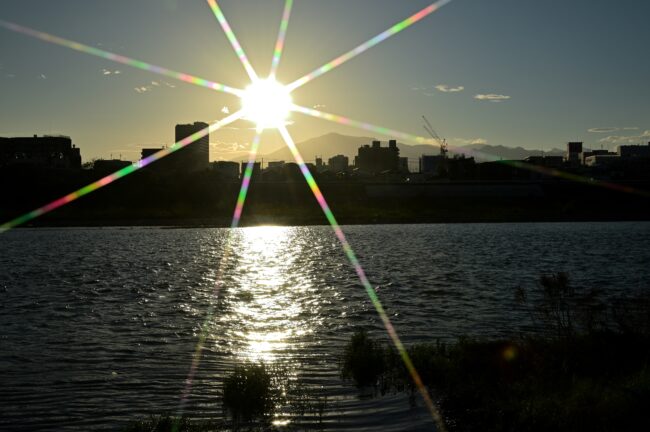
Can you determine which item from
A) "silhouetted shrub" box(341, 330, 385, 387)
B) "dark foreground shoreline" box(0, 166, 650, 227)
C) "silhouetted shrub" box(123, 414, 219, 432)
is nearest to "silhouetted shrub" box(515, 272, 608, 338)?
"silhouetted shrub" box(341, 330, 385, 387)

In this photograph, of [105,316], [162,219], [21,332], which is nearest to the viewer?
[21,332]

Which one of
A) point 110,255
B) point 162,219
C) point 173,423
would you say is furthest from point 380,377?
point 162,219

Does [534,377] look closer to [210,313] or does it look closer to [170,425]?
[170,425]

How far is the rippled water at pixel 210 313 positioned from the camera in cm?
1788

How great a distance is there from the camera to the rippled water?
58.6ft

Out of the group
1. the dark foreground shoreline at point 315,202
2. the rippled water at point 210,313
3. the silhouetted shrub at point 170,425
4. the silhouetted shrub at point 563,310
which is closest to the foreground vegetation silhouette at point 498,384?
the silhouetted shrub at point 170,425

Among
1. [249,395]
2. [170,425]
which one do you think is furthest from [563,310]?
Answer: [170,425]

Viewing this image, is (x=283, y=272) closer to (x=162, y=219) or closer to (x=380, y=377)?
(x=380, y=377)

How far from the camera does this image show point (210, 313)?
31.7 m

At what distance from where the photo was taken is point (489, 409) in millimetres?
14516

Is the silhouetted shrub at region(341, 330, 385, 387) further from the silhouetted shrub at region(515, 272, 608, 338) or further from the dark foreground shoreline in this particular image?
the dark foreground shoreline

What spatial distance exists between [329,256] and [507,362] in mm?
50613

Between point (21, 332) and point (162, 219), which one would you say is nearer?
point (21, 332)

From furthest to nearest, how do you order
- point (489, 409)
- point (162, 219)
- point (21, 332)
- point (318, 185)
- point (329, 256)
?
point (318, 185) → point (162, 219) → point (329, 256) → point (21, 332) → point (489, 409)
